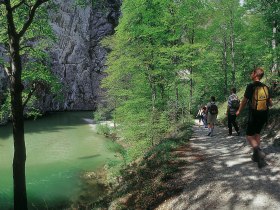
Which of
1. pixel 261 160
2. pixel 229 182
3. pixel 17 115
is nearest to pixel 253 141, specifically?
pixel 261 160

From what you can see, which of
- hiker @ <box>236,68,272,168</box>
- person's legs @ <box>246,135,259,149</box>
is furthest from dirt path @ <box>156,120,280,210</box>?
hiker @ <box>236,68,272,168</box>

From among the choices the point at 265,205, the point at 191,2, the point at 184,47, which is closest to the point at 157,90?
the point at 184,47

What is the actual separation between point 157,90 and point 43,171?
10300 mm

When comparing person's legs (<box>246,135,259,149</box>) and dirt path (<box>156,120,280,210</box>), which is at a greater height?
person's legs (<box>246,135,259,149</box>)

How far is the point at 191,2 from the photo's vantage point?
922 inches

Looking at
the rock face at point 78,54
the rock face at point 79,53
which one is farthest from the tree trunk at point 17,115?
the rock face at point 78,54

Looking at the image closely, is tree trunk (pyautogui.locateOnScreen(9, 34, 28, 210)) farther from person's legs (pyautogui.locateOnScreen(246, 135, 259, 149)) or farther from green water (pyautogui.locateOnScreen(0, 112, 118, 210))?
person's legs (pyautogui.locateOnScreen(246, 135, 259, 149))

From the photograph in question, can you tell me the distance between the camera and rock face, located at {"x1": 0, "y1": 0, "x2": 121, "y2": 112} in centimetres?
6425

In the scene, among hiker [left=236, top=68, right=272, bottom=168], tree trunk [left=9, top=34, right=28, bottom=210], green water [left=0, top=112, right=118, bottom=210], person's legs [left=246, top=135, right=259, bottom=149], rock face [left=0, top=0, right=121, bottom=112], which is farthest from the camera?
rock face [left=0, top=0, right=121, bottom=112]

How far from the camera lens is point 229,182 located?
816cm

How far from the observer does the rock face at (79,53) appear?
64.4 metres

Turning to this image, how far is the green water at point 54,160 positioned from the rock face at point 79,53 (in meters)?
21.9

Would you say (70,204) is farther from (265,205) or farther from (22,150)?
(265,205)

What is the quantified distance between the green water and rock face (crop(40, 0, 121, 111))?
71.8 ft
